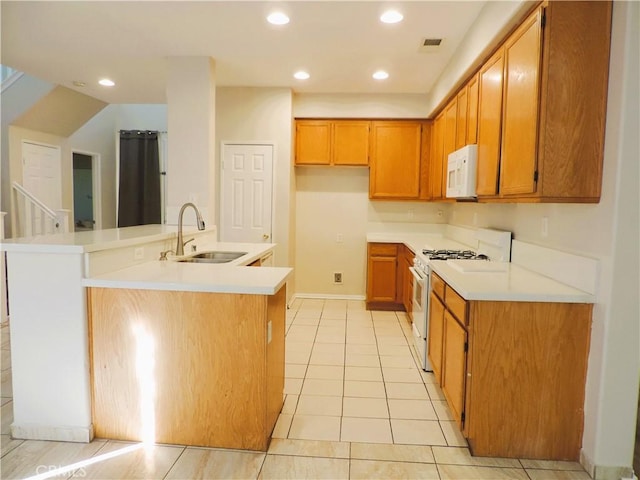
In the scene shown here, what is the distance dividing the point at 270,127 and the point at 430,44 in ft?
6.98

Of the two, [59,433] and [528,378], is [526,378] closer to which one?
[528,378]

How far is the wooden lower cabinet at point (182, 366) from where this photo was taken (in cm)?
207

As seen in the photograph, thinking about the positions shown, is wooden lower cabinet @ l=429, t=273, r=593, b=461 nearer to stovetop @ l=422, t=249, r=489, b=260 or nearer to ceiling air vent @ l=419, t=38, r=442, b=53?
stovetop @ l=422, t=249, r=489, b=260

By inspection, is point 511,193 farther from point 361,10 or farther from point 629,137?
point 361,10

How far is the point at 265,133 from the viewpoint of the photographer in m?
4.89

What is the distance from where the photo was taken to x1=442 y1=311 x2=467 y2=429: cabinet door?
218cm

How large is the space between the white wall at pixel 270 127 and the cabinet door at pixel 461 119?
1996 mm

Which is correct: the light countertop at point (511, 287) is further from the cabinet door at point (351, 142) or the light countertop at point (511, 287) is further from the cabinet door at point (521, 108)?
the cabinet door at point (351, 142)

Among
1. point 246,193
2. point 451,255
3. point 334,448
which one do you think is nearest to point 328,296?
point 246,193

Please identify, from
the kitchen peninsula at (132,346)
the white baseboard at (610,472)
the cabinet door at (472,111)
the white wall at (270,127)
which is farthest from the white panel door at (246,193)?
the white baseboard at (610,472)

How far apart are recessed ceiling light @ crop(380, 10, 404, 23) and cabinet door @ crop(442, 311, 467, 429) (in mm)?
2058

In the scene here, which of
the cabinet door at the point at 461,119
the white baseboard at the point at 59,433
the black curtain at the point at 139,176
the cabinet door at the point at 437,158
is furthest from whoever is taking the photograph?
the black curtain at the point at 139,176

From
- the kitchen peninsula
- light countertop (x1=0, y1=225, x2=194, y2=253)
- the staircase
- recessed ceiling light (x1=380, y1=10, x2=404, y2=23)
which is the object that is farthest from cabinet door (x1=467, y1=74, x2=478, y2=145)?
the staircase

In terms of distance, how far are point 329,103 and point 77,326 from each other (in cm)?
392
